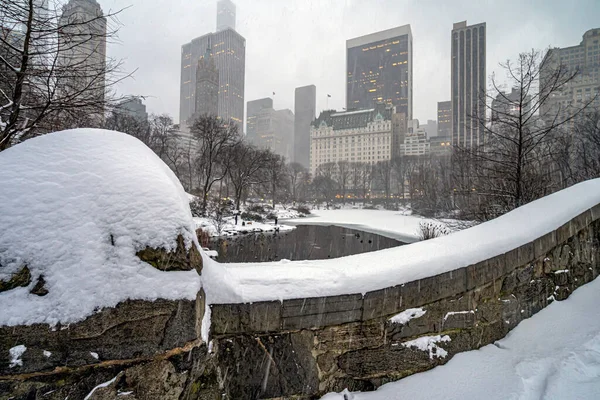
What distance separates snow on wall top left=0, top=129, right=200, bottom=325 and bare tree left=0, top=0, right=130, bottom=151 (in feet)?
8.16

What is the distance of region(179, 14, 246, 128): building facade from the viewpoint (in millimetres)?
147625

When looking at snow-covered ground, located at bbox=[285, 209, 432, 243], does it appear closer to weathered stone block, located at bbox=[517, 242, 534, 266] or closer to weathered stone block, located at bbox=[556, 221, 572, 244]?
weathered stone block, located at bbox=[556, 221, 572, 244]

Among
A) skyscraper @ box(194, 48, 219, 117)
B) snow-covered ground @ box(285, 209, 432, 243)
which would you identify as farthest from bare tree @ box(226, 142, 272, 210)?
skyscraper @ box(194, 48, 219, 117)

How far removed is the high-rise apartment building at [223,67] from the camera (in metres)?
148

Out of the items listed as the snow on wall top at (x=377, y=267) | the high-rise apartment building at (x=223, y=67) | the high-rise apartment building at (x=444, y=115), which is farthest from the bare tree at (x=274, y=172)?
the high-rise apartment building at (x=444, y=115)

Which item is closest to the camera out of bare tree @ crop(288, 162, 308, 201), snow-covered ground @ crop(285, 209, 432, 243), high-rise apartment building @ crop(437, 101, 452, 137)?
snow-covered ground @ crop(285, 209, 432, 243)

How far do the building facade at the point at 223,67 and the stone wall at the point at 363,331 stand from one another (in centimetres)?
14225

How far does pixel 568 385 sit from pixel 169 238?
2935 millimetres

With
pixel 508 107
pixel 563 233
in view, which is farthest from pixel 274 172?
pixel 563 233

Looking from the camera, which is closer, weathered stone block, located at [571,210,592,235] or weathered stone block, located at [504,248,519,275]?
weathered stone block, located at [504,248,519,275]

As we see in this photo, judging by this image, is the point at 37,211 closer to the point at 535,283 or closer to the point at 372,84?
the point at 535,283

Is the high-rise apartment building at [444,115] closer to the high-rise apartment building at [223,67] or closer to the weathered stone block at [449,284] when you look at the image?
the high-rise apartment building at [223,67]

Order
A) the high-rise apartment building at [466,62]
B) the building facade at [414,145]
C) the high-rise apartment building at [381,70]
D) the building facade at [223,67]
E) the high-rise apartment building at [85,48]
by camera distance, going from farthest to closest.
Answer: the high-rise apartment building at [381,70]
the building facade at [223,67]
the building facade at [414,145]
the high-rise apartment building at [466,62]
the high-rise apartment building at [85,48]

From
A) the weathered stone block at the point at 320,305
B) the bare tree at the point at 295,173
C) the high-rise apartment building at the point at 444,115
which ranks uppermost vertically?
the high-rise apartment building at the point at 444,115
